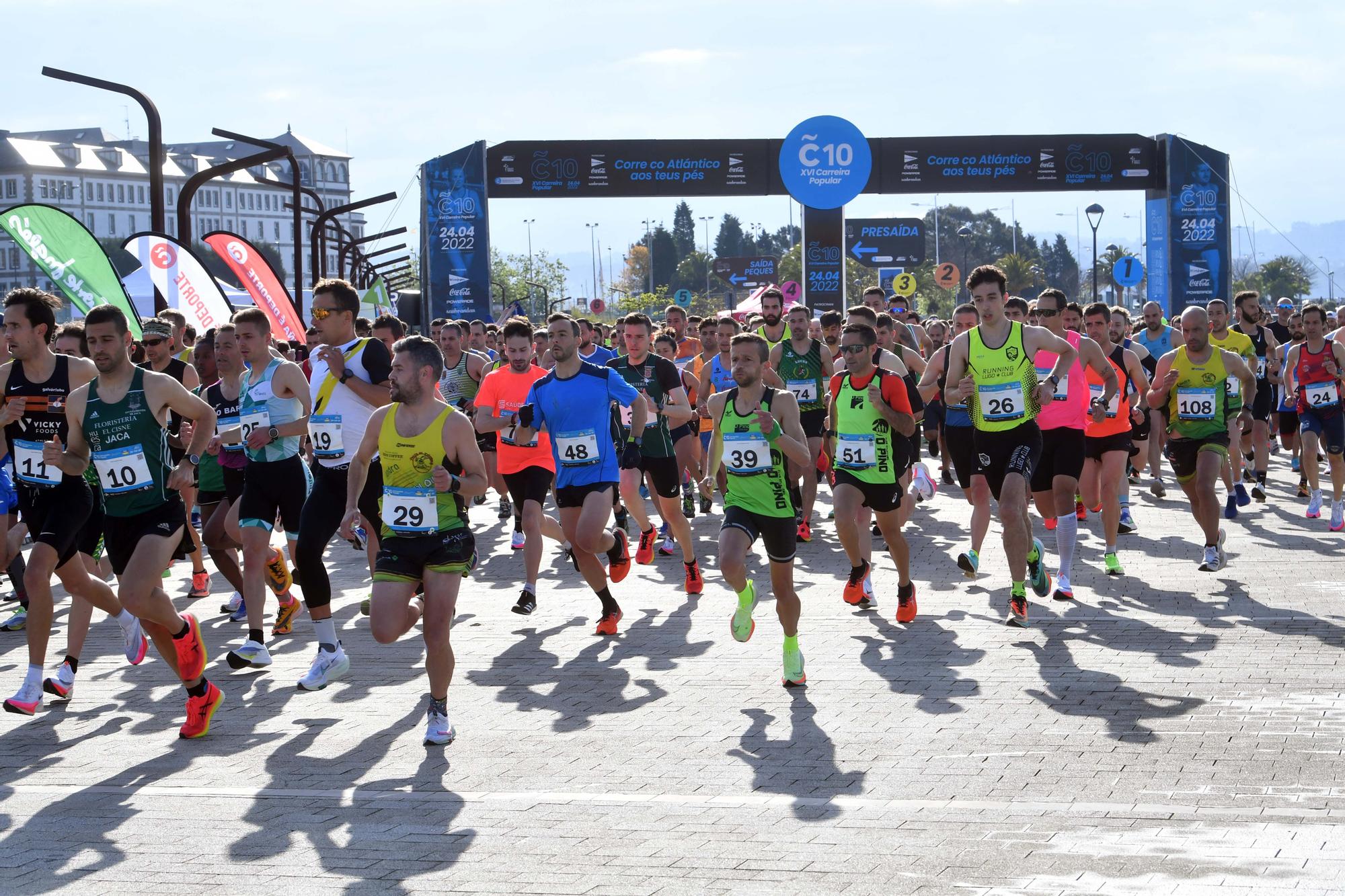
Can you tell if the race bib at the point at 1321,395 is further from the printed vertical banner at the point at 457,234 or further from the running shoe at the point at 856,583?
the printed vertical banner at the point at 457,234

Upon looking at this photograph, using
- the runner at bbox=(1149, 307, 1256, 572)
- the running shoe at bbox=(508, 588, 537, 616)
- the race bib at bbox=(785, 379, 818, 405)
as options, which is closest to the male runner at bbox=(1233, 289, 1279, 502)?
the runner at bbox=(1149, 307, 1256, 572)

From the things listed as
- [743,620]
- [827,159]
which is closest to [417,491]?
[743,620]

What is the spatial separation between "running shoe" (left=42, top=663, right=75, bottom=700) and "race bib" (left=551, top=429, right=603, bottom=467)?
3.08 m

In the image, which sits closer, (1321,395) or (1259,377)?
(1321,395)

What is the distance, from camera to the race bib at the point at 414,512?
672 cm

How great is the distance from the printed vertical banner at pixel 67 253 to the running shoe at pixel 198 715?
24.7 feet

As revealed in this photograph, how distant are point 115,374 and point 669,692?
318 cm

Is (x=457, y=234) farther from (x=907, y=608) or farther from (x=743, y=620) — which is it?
(x=743, y=620)

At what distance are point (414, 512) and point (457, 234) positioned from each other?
97.3 ft

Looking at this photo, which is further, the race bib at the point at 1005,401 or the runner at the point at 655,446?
the runner at the point at 655,446

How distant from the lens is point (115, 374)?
7258 millimetres

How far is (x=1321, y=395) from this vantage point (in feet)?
46.0

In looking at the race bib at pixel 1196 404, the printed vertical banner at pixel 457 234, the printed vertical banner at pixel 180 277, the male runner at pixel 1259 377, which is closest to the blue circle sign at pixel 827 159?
the printed vertical banner at pixel 457 234

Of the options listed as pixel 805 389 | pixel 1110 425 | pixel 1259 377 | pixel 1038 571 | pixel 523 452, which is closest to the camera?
pixel 1038 571
